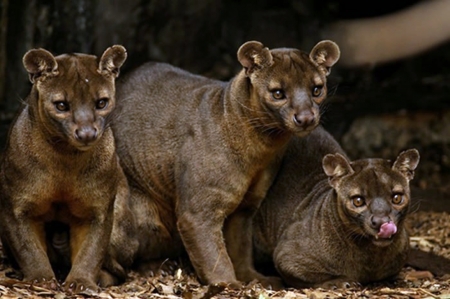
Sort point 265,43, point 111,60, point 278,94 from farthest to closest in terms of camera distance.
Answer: point 265,43 → point 278,94 → point 111,60

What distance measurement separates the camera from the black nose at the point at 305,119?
319 inches

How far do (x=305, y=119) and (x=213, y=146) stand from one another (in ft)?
3.09

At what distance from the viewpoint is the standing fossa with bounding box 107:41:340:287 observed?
8.44 m

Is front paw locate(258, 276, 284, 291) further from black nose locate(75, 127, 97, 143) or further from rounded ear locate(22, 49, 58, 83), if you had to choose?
rounded ear locate(22, 49, 58, 83)

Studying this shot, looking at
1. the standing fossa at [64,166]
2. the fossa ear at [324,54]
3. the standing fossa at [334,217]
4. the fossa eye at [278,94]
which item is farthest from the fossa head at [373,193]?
the standing fossa at [64,166]

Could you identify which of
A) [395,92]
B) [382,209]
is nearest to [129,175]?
[382,209]

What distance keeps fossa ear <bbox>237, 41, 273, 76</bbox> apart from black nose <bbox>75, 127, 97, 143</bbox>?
169 centimetres

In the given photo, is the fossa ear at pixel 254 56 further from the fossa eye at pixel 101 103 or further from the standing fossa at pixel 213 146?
the fossa eye at pixel 101 103

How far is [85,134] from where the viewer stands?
7379mm

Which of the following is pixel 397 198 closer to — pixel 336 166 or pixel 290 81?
pixel 336 166

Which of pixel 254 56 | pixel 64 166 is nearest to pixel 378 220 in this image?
pixel 254 56

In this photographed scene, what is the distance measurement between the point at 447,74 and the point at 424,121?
672mm

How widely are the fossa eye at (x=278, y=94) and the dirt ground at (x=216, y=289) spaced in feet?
5.01

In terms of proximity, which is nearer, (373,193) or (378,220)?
(378,220)
